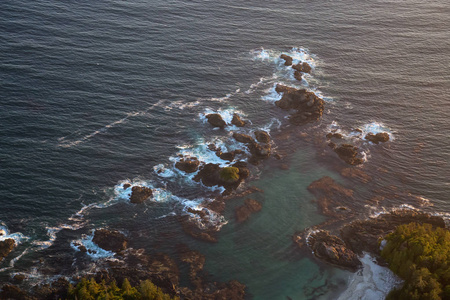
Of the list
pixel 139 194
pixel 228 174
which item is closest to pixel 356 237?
pixel 228 174

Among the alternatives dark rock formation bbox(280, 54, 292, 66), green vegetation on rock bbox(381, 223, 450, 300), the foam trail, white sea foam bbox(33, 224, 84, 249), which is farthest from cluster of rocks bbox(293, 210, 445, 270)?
dark rock formation bbox(280, 54, 292, 66)

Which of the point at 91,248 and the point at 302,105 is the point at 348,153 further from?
the point at 91,248

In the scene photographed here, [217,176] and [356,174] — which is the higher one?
[356,174]

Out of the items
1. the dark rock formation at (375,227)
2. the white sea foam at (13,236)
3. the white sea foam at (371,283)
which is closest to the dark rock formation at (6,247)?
the white sea foam at (13,236)

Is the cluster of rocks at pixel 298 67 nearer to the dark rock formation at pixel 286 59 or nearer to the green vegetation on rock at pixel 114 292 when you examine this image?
the dark rock formation at pixel 286 59

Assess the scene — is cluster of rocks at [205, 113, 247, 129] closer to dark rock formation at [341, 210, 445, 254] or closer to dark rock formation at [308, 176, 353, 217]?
dark rock formation at [308, 176, 353, 217]
